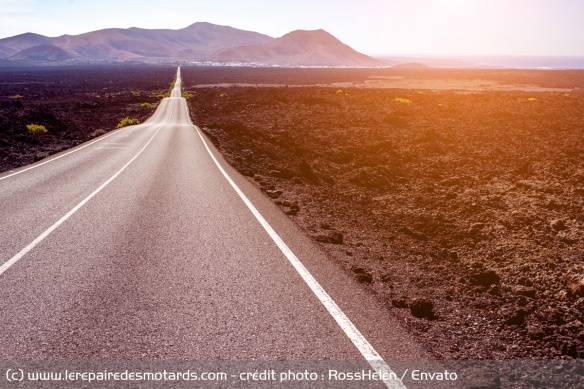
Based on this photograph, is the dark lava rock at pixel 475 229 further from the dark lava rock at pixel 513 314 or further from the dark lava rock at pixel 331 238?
the dark lava rock at pixel 513 314

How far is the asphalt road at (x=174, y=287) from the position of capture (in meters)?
3.98

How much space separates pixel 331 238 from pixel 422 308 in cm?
286

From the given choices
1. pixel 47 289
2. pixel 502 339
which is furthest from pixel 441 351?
pixel 47 289

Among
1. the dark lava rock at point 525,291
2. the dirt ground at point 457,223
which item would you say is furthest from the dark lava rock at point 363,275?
the dark lava rock at point 525,291

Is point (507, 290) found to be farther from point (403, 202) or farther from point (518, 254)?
point (403, 202)

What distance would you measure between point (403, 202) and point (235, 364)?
744 centimetres

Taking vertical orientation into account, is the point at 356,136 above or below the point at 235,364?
above

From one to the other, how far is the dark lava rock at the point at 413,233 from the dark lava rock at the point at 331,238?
1.40 m

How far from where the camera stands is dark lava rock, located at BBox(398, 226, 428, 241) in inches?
305

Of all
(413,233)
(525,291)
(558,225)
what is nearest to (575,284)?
(525,291)

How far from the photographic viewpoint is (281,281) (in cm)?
547

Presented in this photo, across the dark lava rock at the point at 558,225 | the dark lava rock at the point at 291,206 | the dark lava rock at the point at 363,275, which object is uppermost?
the dark lava rock at the point at 558,225

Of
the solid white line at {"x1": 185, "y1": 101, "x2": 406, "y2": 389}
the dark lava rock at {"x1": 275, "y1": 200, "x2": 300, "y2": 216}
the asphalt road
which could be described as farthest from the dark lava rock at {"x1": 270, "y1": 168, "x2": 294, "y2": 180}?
the solid white line at {"x1": 185, "y1": 101, "x2": 406, "y2": 389}

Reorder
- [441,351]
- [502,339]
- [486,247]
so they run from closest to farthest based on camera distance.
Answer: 1. [441,351]
2. [502,339]
3. [486,247]
